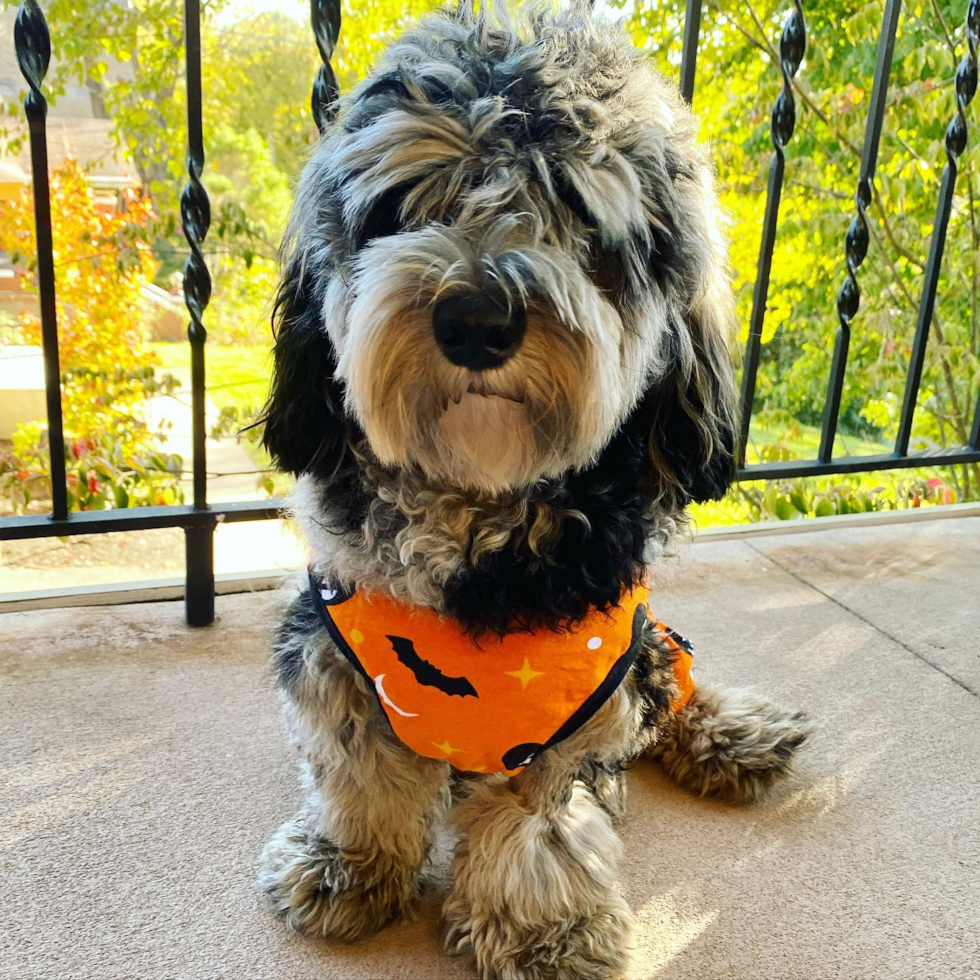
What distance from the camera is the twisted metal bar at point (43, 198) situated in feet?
4.86

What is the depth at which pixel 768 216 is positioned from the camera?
1.98m

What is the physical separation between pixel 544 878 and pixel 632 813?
0.92ft

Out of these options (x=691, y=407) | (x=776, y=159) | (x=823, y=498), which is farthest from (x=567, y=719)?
(x=823, y=498)

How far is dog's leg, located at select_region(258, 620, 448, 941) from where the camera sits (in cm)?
116

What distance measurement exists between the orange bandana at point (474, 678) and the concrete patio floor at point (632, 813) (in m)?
0.29

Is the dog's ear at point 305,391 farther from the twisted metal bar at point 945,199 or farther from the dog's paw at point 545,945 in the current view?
the twisted metal bar at point 945,199

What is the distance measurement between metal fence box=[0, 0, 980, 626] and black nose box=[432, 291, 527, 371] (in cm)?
60

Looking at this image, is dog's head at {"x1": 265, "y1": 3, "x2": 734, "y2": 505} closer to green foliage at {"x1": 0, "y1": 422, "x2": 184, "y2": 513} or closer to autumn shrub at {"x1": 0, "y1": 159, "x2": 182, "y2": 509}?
green foliage at {"x1": 0, "y1": 422, "x2": 184, "y2": 513}

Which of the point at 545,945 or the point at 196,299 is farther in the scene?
the point at 196,299

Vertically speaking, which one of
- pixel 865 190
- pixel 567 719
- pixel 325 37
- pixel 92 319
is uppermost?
pixel 325 37

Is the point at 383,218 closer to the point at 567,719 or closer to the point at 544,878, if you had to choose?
the point at 567,719

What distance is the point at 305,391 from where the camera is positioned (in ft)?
3.74

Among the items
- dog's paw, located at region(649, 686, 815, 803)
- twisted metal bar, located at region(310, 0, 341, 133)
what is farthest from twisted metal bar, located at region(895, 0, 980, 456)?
twisted metal bar, located at region(310, 0, 341, 133)

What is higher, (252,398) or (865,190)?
(865,190)
